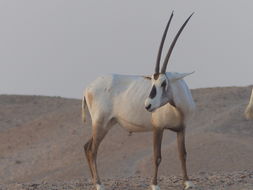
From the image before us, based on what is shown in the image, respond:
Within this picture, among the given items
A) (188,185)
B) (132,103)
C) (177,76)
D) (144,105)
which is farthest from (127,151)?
(177,76)

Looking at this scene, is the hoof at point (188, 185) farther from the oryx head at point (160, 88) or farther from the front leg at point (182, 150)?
the oryx head at point (160, 88)

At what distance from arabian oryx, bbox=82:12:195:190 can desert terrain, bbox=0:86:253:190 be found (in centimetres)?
87

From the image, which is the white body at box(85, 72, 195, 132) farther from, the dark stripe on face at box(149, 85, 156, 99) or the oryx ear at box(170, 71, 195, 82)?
the dark stripe on face at box(149, 85, 156, 99)

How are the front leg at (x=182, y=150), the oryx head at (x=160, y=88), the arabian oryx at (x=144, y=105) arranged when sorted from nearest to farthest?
the oryx head at (x=160, y=88)
the arabian oryx at (x=144, y=105)
the front leg at (x=182, y=150)

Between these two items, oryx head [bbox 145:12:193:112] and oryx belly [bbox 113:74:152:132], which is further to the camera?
oryx belly [bbox 113:74:152:132]

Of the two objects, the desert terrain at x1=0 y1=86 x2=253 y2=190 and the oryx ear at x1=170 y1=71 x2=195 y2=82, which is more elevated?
the oryx ear at x1=170 y1=71 x2=195 y2=82

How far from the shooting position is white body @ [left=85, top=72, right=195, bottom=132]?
36.1ft

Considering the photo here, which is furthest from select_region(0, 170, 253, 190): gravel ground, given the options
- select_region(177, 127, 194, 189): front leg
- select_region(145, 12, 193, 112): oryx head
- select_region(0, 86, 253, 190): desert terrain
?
select_region(145, 12, 193, 112): oryx head

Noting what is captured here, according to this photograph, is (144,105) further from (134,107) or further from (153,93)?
(153,93)

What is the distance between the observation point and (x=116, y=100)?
38.8 ft

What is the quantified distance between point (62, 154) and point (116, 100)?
41.4 ft

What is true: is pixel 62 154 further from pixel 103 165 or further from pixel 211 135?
pixel 211 135

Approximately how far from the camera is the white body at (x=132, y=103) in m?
11.0

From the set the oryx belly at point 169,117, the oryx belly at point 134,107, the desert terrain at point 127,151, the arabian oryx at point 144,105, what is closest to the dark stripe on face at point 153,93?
the arabian oryx at point 144,105
